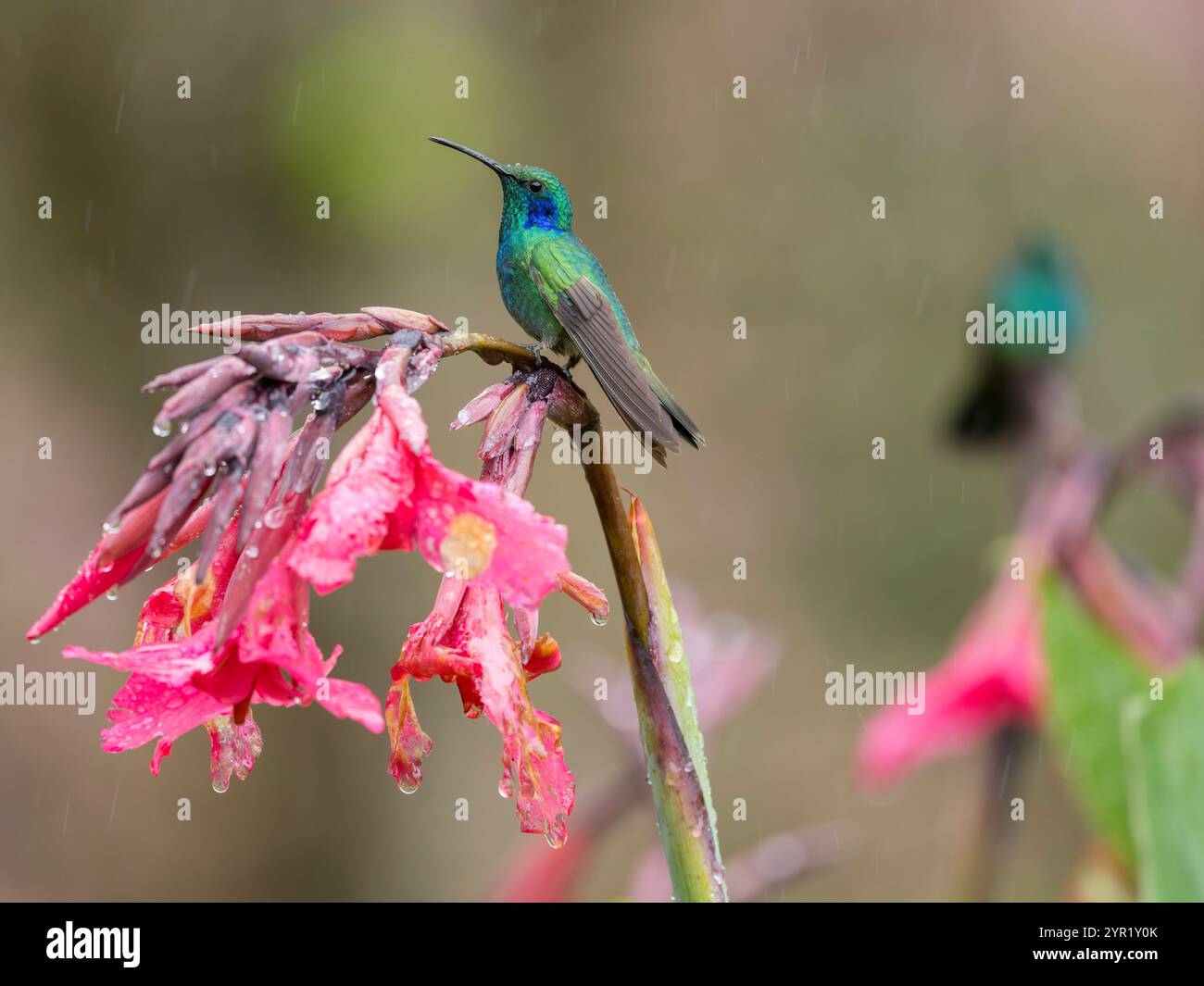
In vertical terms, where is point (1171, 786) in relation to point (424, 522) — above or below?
below

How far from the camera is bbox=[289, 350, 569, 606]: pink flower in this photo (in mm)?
593

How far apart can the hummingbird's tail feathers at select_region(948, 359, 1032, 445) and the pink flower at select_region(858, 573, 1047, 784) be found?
22 cm

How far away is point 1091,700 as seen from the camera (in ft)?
3.68

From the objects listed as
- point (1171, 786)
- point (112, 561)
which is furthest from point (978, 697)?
point (112, 561)

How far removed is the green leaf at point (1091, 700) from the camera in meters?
1.07

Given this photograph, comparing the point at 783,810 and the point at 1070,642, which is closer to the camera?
the point at 1070,642

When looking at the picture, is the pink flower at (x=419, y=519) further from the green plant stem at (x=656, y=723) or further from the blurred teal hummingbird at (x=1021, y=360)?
the blurred teal hummingbird at (x=1021, y=360)

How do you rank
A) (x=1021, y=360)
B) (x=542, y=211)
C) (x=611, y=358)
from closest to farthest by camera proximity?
(x=611, y=358) → (x=542, y=211) → (x=1021, y=360)

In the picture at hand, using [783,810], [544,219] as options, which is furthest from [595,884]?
[544,219]

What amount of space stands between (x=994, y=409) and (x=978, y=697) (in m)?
0.38

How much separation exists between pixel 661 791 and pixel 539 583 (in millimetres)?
164

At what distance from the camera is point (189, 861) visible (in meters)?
3.19

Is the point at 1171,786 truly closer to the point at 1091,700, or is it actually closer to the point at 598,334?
the point at 1091,700

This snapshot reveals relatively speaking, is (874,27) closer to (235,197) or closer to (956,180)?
(956,180)
